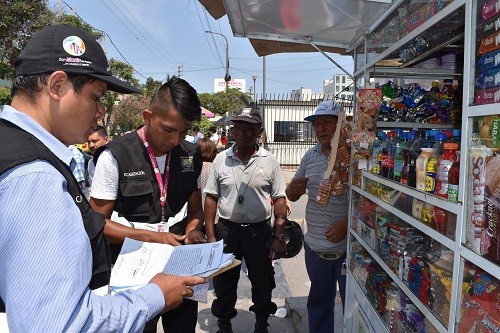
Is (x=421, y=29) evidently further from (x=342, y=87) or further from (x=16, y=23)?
(x=16, y=23)

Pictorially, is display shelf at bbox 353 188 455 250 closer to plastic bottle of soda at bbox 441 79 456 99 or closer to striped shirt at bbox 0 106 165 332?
plastic bottle of soda at bbox 441 79 456 99

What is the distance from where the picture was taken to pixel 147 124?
2.37m

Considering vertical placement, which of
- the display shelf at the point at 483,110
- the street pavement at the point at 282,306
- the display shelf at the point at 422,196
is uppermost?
the display shelf at the point at 483,110

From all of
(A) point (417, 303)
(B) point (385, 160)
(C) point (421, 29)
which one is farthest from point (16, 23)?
(A) point (417, 303)

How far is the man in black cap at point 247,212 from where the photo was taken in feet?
10.6

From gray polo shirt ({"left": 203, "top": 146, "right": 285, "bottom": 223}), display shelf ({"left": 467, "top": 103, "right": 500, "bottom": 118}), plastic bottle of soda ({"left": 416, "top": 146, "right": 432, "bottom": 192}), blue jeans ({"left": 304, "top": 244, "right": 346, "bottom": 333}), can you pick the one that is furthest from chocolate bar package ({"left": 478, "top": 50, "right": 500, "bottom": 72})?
gray polo shirt ({"left": 203, "top": 146, "right": 285, "bottom": 223})

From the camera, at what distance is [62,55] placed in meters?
1.13

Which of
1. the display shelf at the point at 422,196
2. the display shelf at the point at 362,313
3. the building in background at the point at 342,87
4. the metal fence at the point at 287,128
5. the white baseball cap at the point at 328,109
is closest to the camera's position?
the display shelf at the point at 422,196

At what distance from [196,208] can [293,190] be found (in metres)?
0.82

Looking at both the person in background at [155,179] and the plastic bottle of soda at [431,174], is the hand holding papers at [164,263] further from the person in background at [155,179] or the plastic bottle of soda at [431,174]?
the plastic bottle of soda at [431,174]

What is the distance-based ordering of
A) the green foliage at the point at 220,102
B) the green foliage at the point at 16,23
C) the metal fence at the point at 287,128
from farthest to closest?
the green foliage at the point at 220,102
the metal fence at the point at 287,128
the green foliage at the point at 16,23

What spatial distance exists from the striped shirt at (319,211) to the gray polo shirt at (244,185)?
16.3 inches

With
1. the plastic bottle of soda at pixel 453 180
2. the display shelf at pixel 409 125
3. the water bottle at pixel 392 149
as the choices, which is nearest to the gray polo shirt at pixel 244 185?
the display shelf at pixel 409 125

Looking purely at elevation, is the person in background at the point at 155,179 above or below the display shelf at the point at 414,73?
below
